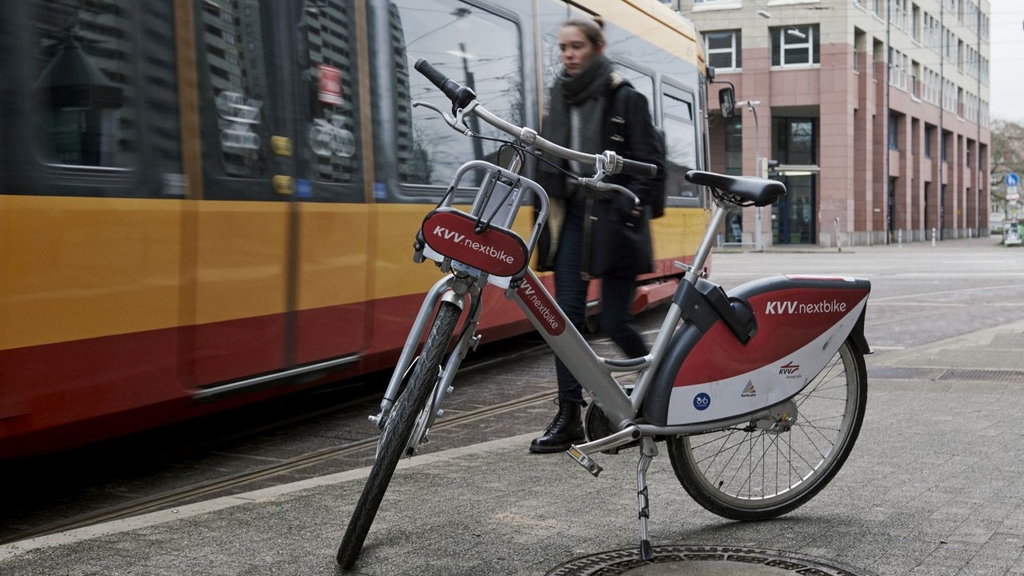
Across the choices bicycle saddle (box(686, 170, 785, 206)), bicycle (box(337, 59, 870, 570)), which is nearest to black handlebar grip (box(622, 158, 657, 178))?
bicycle (box(337, 59, 870, 570))

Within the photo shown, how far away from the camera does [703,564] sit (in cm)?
391

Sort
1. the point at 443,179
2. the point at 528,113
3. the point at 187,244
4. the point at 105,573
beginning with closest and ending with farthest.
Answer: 1. the point at 105,573
2. the point at 187,244
3. the point at 443,179
4. the point at 528,113

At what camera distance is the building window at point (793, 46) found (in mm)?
52062

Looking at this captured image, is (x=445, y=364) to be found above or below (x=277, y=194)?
below

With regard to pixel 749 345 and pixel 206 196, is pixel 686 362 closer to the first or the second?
pixel 749 345

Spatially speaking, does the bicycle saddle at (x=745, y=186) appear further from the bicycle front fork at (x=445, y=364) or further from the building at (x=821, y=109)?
the building at (x=821, y=109)

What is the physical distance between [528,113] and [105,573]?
6.02m

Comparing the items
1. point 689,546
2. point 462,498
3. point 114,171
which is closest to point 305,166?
point 114,171

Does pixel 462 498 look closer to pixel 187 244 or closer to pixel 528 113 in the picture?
pixel 187 244

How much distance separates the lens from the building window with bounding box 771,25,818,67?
171ft

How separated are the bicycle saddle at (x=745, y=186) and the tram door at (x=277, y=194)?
2.50m

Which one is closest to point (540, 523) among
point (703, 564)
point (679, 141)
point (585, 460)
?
point (585, 460)

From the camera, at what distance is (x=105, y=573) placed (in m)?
3.82

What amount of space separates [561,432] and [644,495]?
175 cm
